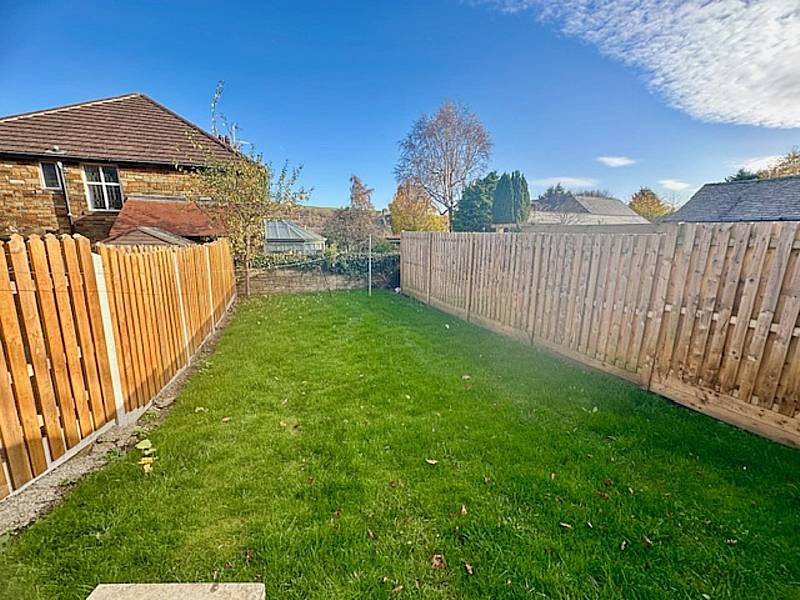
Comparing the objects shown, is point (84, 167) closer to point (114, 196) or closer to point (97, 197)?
point (97, 197)

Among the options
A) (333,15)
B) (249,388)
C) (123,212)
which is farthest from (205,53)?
(249,388)

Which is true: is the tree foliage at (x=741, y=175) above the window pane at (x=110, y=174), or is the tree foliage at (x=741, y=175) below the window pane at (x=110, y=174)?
above

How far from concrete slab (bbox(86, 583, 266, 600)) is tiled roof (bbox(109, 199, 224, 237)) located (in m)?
11.4

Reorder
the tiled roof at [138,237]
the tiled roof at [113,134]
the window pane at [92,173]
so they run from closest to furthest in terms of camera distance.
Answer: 1. the tiled roof at [138,237]
2. the tiled roof at [113,134]
3. the window pane at [92,173]

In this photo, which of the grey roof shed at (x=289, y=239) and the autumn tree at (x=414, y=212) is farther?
the autumn tree at (x=414, y=212)

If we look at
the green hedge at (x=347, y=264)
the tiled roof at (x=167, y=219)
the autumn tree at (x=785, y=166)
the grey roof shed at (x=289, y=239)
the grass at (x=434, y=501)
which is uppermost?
the autumn tree at (x=785, y=166)

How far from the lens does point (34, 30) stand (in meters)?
4.25

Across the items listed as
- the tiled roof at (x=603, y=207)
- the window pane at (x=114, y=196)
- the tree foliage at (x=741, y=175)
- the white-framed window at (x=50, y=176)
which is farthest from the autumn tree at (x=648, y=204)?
the white-framed window at (x=50, y=176)

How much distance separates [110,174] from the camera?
13461 mm

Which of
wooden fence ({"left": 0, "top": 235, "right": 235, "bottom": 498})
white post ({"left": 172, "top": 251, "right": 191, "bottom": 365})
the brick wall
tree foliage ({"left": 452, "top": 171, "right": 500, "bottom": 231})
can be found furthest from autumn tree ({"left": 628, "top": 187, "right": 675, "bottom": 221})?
wooden fence ({"left": 0, "top": 235, "right": 235, "bottom": 498})

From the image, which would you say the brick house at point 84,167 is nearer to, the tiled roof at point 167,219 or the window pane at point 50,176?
the window pane at point 50,176

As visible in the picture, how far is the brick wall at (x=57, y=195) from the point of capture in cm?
1269

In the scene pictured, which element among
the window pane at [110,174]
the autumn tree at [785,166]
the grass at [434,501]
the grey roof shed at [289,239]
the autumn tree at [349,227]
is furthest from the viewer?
the autumn tree at [785,166]

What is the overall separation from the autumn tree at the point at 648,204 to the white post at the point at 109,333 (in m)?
54.3
